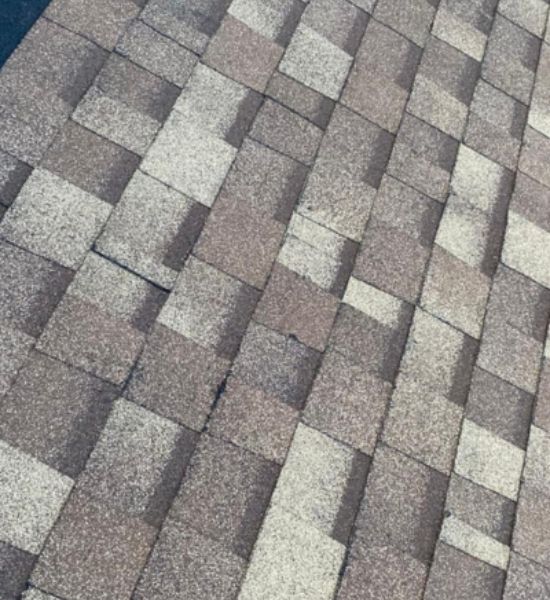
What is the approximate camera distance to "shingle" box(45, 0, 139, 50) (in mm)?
4805

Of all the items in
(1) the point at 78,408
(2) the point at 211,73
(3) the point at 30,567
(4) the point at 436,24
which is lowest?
(3) the point at 30,567

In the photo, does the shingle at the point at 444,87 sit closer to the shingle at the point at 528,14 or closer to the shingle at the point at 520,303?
the shingle at the point at 528,14

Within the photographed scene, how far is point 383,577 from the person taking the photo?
153 inches

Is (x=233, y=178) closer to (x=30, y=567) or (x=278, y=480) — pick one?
(x=278, y=480)

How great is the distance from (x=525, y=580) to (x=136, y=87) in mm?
3975

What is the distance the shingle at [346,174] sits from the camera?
4.72 metres

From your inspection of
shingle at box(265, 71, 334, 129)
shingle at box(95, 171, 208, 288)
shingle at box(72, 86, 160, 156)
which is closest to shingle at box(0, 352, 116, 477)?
shingle at box(95, 171, 208, 288)

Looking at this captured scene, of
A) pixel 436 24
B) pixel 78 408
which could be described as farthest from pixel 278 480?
pixel 436 24

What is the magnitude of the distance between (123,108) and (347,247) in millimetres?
1728

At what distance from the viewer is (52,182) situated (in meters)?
4.18

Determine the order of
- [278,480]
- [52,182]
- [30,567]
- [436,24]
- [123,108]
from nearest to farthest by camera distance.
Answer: [30,567], [278,480], [52,182], [123,108], [436,24]

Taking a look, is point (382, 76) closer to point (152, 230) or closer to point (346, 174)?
point (346, 174)

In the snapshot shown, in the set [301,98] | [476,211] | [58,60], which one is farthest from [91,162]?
[476,211]

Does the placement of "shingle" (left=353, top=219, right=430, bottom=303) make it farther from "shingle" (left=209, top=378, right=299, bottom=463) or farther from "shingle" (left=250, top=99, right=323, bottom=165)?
"shingle" (left=209, top=378, right=299, bottom=463)
